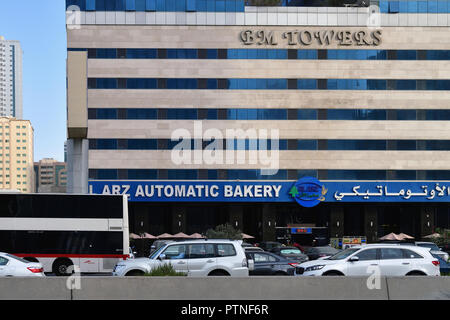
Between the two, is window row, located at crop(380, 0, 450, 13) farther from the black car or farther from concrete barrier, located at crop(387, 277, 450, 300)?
concrete barrier, located at crop(387, 277, 450, 300)

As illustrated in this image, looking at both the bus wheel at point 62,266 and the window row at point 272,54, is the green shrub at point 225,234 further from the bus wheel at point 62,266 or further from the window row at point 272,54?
the bus wheel at point 62,266

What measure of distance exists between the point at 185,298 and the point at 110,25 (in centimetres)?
5323

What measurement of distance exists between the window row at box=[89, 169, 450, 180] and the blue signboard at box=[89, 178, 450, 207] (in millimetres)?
551

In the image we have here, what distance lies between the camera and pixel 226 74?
6550cm

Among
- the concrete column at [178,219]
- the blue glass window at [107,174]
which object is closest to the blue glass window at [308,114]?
the concrete column at [178,219]

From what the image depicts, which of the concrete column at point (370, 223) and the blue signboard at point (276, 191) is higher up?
the blue signboard at point (276, 191)

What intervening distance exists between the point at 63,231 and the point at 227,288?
56.0ft

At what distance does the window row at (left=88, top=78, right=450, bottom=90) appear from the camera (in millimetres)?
65188

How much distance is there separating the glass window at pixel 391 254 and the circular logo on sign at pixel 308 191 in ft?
145

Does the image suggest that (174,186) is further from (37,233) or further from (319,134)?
(37,233)

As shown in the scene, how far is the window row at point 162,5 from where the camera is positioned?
65.8 m

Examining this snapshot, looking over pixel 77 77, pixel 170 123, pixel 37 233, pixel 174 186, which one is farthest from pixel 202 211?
pixel 37 233

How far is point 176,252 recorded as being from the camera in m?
21.9
